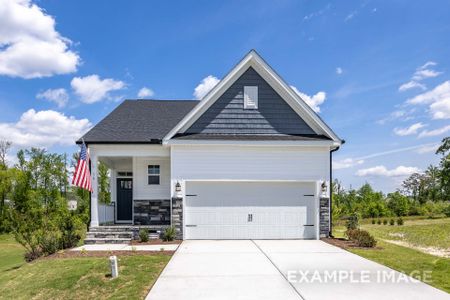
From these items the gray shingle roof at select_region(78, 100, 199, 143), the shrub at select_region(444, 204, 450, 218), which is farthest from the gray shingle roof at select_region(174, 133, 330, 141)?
the shrub at select_region(444, 204, 450, 218)

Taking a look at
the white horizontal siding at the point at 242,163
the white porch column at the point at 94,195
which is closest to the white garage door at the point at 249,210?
the white horizontal siding at the point at 242,163

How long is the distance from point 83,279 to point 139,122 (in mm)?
8888

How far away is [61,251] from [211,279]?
614 cm

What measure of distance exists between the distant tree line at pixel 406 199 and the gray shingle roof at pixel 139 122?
1146 cm

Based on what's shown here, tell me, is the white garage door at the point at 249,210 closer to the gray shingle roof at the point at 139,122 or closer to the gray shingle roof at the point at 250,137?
the gray shingle roof at the point at 250,137

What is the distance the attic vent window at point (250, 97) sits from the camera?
1384 centimetres

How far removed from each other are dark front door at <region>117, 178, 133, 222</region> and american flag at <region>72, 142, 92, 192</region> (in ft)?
10.0

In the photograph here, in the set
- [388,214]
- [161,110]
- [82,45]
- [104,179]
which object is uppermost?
[82,45]

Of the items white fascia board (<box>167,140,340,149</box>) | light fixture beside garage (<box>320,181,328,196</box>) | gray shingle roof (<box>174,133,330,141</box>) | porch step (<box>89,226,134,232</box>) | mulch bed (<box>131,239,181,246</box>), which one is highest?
gray shingle roof (<box>174,133,330,141</box>)

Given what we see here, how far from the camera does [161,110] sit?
55.8 ft

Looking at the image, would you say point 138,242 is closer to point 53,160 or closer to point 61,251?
point 61,251

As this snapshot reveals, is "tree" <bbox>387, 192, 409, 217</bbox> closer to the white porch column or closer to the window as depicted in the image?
the window

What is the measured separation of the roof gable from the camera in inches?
531

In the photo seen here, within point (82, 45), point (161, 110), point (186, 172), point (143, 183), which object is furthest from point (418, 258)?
point (82, 45)
